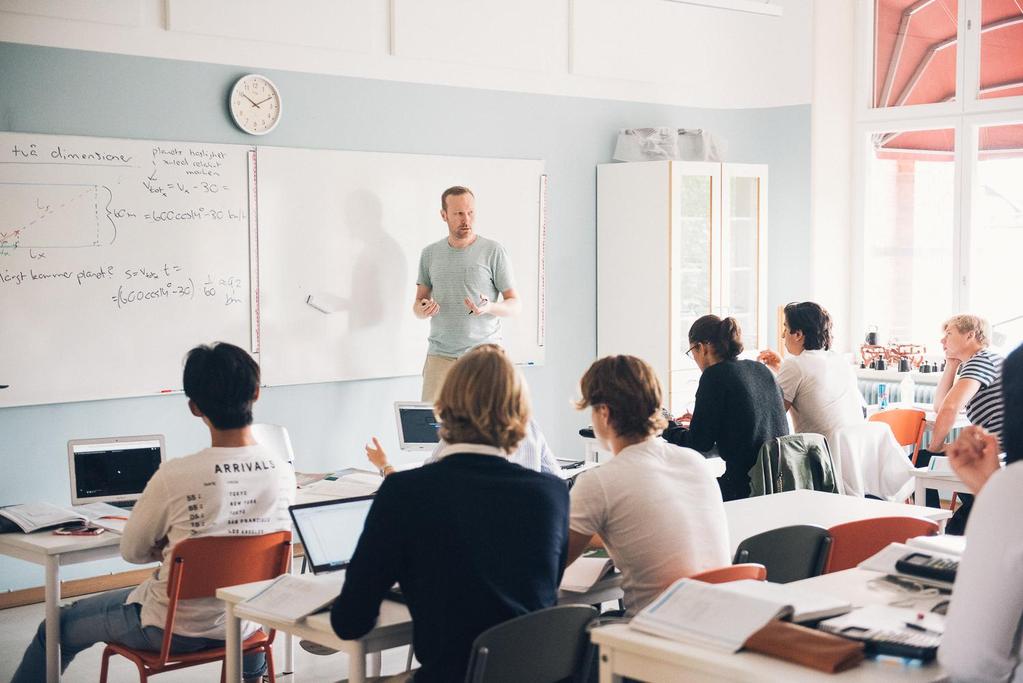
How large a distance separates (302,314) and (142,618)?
281 cm

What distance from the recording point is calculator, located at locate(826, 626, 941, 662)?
2150 millimetres

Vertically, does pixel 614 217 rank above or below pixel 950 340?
above

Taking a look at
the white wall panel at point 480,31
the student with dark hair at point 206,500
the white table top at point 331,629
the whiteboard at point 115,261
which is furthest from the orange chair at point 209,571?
the white wall panel at point 480,31

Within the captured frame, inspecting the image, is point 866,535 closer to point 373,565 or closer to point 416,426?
point 373,565

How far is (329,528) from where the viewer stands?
3008 millimetres

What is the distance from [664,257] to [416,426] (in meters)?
2.98

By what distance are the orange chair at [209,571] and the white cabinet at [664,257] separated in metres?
4.19

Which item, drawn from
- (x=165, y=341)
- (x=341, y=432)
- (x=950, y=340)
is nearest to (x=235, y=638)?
(x=165, y=341)

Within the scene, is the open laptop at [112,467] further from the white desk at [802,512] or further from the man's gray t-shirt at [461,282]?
the man's gray t-shirt at [461,282]

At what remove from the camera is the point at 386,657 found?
4.62 m

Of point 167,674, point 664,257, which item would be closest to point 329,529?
point 167,674

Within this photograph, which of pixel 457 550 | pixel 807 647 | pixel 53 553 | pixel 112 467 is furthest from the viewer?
pixel 112 467

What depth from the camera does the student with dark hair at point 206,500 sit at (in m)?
3.21

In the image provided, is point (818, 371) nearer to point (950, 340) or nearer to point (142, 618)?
point (950, 340)
